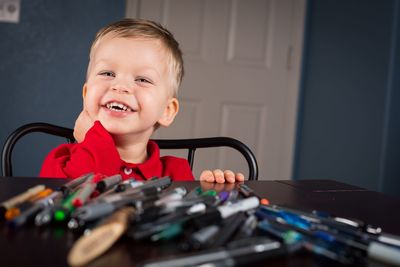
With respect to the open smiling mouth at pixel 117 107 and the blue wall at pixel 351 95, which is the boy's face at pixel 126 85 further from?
the blue wall at pixel 351 95

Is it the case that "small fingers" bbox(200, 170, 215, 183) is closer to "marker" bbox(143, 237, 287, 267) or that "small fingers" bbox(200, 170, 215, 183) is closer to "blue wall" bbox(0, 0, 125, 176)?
"marker" bbox(143, 237, 287, 267)

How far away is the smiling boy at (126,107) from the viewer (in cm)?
87

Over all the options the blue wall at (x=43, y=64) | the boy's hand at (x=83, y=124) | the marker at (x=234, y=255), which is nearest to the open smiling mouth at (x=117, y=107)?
the boy's hand at (x=83, y=124)

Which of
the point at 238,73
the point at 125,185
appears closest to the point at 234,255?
the point at 125,185

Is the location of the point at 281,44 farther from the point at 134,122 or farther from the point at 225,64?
the point at 134,122

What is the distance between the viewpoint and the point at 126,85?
0.91 meters

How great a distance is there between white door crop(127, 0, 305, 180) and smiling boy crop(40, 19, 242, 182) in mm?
1718

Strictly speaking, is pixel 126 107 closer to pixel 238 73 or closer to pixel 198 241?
pixel 198 241

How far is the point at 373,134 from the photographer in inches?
101

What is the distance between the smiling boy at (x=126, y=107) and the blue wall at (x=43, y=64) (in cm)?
137

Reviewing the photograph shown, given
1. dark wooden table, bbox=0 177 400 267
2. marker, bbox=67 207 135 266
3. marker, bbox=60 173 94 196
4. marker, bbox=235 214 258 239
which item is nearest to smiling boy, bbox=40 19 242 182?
dark wooden table, bbox=0 177 400 267

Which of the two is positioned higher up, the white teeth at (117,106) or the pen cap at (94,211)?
the white teeth at (117,106)

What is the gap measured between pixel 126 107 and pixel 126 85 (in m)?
0.05

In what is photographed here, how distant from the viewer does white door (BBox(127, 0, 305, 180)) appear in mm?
2795
